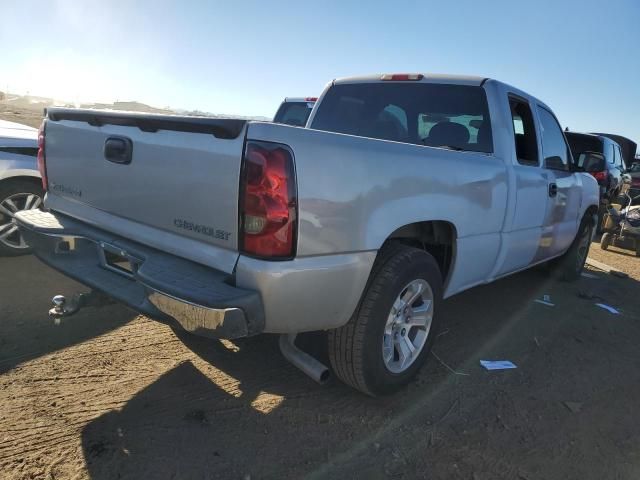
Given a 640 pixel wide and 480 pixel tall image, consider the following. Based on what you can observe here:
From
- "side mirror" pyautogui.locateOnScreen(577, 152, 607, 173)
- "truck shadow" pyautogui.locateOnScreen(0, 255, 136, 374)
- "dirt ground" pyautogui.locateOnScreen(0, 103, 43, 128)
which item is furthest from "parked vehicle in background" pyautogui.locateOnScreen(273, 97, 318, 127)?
"truck shadow" pyautogui.locateOnScreen(0, 255, 136, 374)

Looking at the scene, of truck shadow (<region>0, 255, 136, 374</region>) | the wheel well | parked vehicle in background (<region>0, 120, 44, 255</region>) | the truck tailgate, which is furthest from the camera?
parked vehicle in background (<region>0, 120, 44, 255</region>)

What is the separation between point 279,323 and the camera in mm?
2131

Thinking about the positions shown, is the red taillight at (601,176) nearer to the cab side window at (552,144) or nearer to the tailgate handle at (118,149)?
the cab side window at (552,144)

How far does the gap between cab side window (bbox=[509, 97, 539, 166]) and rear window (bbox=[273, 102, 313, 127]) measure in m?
5.04

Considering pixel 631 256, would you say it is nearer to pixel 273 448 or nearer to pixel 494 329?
pixel 494 329

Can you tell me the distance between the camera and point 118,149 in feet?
8.29

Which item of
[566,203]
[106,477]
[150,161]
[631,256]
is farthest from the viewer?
[631,256]

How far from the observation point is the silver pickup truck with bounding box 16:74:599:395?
6.64ft

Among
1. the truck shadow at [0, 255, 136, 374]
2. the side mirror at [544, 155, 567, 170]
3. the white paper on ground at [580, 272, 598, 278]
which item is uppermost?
the side mirror at [544, 155, 567, 170]

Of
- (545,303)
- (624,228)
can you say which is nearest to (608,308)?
(545,303)

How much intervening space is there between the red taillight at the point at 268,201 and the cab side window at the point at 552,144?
3032 mm

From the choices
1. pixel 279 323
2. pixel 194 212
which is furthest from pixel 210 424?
pixel 194 212

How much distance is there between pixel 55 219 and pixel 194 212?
1.36m

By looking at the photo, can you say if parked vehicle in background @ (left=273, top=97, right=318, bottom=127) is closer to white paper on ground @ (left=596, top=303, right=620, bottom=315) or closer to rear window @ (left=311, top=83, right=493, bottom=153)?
rear window @ (left=311, top=83, right=493, bottom=153)
